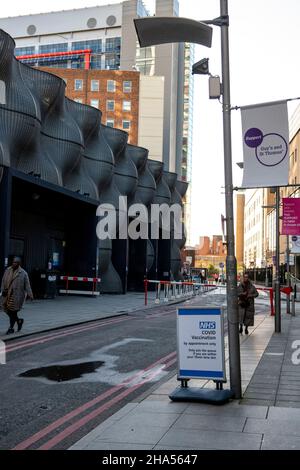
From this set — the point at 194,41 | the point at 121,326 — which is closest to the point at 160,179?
the point at 121,326

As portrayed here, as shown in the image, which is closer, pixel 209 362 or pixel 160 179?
pixel 209 362

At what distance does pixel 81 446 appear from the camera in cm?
506

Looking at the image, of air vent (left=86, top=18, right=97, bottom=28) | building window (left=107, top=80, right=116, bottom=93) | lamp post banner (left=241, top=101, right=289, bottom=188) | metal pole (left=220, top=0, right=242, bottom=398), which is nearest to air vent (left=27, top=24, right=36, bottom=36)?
air vent (left=86, top=18, right=97, bottom=28)

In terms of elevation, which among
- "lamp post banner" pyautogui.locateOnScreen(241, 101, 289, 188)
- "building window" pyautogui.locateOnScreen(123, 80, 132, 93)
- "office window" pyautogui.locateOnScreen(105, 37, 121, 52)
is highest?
"office window" pyautogui.locateOnScreen(105, 37, 121, 52)

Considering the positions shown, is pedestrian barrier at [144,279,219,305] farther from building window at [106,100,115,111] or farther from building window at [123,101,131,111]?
building window at [106,100,115,111]

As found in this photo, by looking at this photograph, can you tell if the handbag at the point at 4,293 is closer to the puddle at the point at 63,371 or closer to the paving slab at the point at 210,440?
the puddle at the point at 63,371

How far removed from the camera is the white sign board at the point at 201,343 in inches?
275

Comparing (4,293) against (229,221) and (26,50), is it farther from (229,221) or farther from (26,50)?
(26,50)

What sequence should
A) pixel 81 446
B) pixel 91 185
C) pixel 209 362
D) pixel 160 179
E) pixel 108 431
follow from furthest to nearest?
1. pixel 160 179
2. pixel 91 185
3. pixel 209 362
4. pixel 108 431
5. pixel 81 446

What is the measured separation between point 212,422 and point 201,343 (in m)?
1.43

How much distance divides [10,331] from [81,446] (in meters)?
8.25

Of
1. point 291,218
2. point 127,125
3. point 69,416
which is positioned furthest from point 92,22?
point 69,416

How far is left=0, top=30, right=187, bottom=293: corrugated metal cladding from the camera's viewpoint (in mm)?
21234
